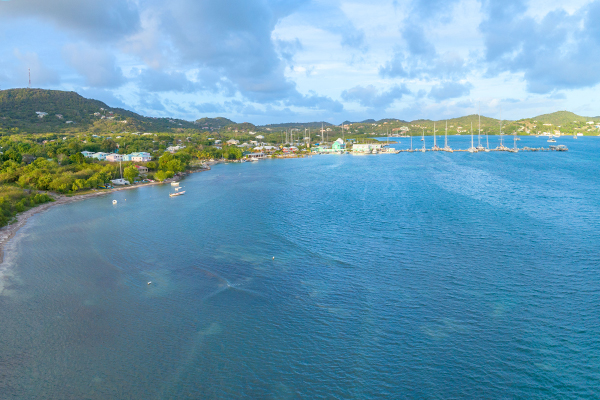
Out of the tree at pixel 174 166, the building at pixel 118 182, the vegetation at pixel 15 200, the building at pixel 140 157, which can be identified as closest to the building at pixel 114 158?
the building at pixel 140 157

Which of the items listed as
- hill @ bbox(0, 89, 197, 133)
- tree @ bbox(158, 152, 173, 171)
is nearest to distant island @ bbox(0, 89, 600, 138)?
hill @ bbox(0, 89, 197, 133)

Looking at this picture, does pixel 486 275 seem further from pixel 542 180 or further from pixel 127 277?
pixel 542 180

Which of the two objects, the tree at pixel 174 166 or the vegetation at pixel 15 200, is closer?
the vegetation at pixel 15 200

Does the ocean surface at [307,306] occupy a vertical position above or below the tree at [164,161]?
below

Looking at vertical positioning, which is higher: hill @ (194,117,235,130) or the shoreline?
hill @ (194,117,235,130)

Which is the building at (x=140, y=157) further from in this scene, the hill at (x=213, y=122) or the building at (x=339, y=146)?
the hill at (x=213, y=122)

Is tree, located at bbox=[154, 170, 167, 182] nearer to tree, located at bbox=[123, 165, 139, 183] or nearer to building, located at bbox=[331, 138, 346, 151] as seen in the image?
tree, located at bbox=[123, 165, 139, 183]

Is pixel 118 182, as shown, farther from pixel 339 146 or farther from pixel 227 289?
pixel 339 146
